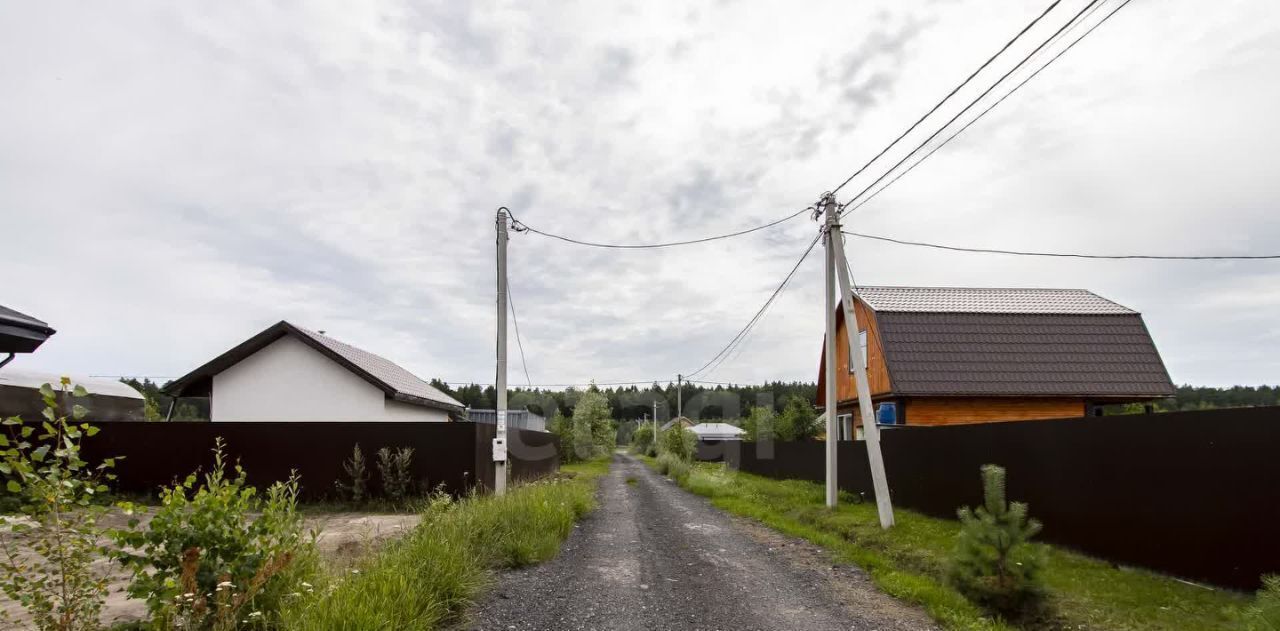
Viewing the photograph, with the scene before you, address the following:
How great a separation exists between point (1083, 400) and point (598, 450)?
2968cm

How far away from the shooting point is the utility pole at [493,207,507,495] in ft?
38.2

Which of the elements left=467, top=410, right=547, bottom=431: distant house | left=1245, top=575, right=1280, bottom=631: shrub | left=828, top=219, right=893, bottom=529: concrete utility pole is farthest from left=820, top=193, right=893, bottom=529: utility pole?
left=467, top=410, right=547, bottom=431: distant house

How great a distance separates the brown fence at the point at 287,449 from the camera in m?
12.6

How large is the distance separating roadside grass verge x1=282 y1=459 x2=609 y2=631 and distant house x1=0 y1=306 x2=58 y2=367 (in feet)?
15.9

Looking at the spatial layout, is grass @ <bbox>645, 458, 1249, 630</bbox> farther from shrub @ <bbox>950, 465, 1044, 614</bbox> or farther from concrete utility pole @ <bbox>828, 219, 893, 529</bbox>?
concrete utility pole @ <bbox>828, 219, 893, 529</bbox>

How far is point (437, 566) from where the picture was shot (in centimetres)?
586

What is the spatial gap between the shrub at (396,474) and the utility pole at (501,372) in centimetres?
158

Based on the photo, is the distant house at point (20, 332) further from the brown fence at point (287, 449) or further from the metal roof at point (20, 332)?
the brown fence at point (287, 449)

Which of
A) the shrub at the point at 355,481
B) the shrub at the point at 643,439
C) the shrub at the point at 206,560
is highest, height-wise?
the shrub at the point at 206,560

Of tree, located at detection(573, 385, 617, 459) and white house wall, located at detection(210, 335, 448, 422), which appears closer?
white house wall, located at detection(210, 335, 448, 422)

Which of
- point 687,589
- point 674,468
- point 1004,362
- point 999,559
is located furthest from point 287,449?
point 674,468

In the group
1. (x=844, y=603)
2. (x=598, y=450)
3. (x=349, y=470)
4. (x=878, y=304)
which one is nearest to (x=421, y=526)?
(x=844, y=603)

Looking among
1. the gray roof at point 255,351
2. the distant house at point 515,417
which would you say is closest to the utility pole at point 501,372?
the gray roof at point 255,351

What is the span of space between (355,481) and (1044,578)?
34.5ft
